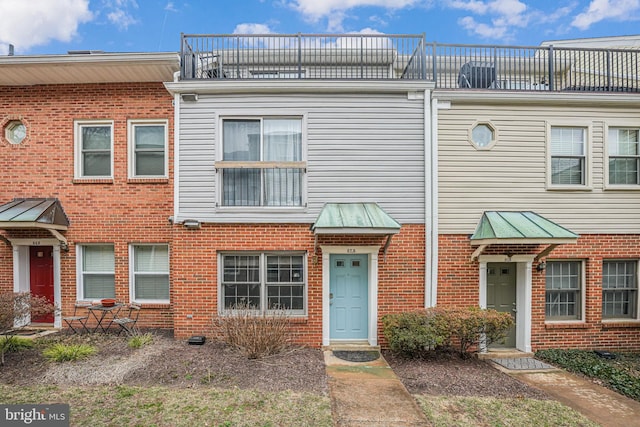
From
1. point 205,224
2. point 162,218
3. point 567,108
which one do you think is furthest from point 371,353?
point 567,108

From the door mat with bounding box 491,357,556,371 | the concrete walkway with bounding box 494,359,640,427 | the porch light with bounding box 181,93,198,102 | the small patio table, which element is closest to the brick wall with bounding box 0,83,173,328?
the small patio table

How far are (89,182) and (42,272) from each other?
2783 mm

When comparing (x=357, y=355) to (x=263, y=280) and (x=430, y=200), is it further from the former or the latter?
(x=430, y=200)

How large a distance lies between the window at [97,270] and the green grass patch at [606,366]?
413 inches

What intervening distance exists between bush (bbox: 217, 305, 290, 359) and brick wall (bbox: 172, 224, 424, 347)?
625mm

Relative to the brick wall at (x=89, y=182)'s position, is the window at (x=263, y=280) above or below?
below

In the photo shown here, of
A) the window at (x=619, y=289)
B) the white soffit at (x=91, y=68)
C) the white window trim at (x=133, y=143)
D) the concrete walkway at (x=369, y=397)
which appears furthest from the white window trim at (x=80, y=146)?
the window at (x=619, y=289)

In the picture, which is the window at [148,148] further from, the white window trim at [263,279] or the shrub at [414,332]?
the shrub at [414,332]

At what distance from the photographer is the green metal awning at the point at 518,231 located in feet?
22.7

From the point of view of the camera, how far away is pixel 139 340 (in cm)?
740

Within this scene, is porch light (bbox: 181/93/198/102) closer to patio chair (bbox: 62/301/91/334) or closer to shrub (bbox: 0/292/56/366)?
shrub (bbox: 0/292/56/366)

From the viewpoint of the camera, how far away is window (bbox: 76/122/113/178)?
875cm

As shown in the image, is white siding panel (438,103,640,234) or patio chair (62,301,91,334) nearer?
white siding panel (438,103,640,234)

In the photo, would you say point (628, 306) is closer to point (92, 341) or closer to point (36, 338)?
point (92, 341)
